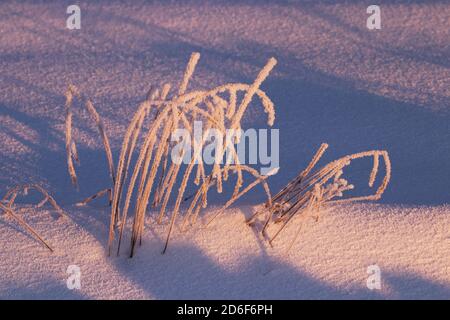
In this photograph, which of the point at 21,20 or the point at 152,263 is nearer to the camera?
the point at 152,263

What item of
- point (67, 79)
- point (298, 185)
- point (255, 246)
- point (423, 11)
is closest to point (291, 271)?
point (255, 246)

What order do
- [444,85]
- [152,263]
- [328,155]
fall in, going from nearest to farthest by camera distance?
[152,263]
[328,155]
[444,85]

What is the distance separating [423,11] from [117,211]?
186 centimetres

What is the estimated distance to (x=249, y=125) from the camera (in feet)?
7.85

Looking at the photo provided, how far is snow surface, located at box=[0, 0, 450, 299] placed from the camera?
5.62ft

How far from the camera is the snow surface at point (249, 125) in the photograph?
171 centimetres

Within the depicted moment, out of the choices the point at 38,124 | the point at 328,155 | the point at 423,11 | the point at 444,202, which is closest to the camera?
the point at 444,202

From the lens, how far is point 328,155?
2.23m
